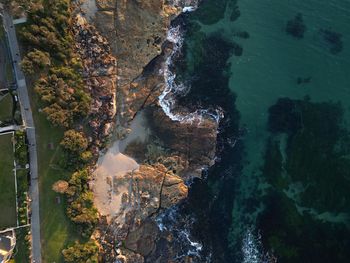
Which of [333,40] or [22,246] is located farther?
[333,40]

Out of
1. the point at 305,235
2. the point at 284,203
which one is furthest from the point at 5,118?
the point at 305,235

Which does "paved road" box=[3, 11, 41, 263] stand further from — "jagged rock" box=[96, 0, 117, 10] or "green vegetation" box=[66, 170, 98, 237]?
"jagged rock" box=[96, 0, 117, 10]

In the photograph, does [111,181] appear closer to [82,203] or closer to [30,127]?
[82,203]

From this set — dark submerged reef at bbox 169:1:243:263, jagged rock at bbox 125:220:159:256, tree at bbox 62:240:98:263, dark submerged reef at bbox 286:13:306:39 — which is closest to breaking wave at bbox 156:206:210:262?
dark submerged reef at bbox 169:1:243:263

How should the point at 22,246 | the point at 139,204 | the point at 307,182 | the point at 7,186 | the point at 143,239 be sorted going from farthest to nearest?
1. the point at 307,182
2. the point at 143,239
3. the point at 139,204
4. the point at 22,246
5. the point at 7,186

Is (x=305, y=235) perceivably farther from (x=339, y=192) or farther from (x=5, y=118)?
(x=5, y=118)

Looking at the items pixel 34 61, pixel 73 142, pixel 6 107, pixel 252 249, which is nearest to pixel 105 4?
pixel 34 61

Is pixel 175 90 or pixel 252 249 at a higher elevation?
pixel 175 90

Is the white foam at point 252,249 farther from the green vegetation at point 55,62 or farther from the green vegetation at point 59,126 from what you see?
the green vegetation at point 55,62
